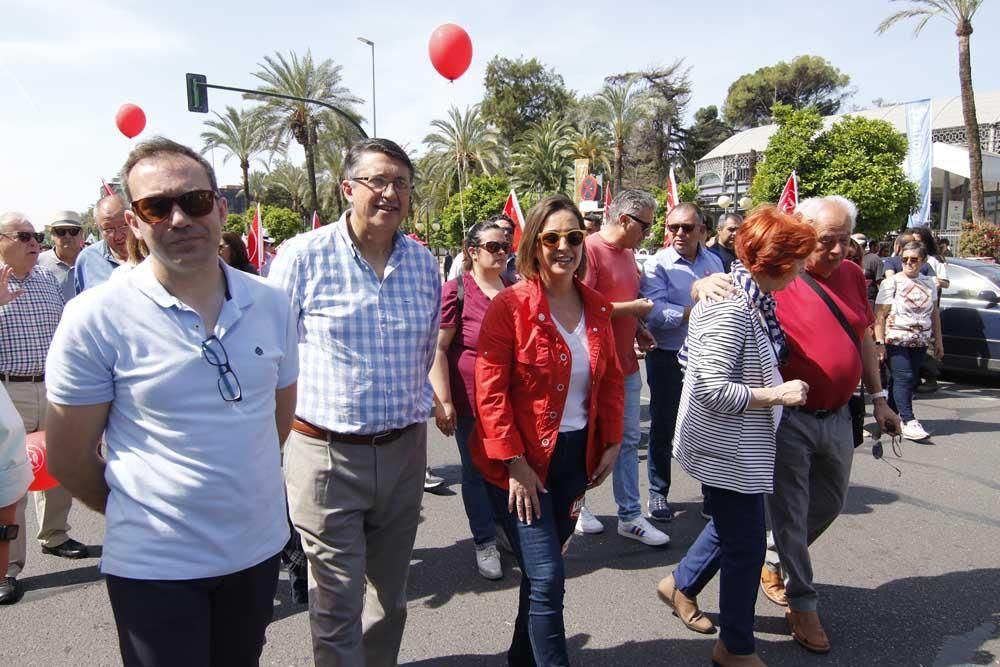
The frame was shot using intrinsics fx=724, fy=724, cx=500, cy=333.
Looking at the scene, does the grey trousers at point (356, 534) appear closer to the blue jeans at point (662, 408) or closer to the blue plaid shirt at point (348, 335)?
the blue plaid shirt at point (348, 335)

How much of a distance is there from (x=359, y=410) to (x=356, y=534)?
1.44 ft

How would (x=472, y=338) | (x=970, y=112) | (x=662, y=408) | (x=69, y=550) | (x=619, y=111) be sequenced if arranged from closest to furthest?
(x=472, y=338) → (x=69, y=550) → (x=662, y=408) → (x=970, y=112) → (x=619, y=111)

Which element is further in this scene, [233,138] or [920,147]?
[233,138]

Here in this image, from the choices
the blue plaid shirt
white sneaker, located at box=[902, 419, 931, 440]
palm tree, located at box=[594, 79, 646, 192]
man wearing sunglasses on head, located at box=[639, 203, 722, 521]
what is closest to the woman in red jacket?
the blue plaid shirt

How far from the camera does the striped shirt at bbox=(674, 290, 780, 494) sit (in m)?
2.77

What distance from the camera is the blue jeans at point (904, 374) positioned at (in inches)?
275

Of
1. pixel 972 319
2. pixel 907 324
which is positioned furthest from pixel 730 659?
pixel 972 319

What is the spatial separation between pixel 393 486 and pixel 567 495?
2.15ft

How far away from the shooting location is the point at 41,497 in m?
4.40

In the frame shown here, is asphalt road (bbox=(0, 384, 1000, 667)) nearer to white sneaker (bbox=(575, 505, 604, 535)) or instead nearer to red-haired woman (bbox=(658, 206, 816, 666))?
white sneaker (bbox=(575, 505, 604, 535))

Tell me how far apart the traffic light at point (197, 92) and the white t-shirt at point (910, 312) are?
14379mm

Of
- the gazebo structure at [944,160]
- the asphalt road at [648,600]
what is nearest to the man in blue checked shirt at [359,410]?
the asphalt road at [648,600]

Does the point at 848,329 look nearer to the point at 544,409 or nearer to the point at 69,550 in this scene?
the point at 544,409

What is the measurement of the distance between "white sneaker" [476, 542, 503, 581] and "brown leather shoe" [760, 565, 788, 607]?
54.8 inches
